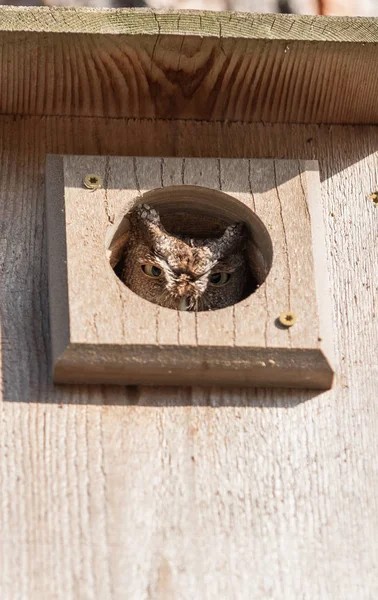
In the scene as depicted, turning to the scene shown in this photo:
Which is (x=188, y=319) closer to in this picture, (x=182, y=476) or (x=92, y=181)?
(x=182, y=476)

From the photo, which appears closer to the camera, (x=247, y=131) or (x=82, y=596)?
(x=82, y=596)

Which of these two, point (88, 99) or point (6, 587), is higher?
point (88, 99)

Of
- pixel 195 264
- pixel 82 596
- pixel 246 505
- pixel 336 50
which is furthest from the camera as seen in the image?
pixel 195 264

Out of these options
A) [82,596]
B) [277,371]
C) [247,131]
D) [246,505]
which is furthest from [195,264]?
[82,596]

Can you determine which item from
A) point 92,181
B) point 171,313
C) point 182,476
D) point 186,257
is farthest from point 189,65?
point 182,476

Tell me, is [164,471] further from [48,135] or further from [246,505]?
[48,135]

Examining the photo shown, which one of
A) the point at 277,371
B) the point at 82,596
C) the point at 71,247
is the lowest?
the point at 82,596
